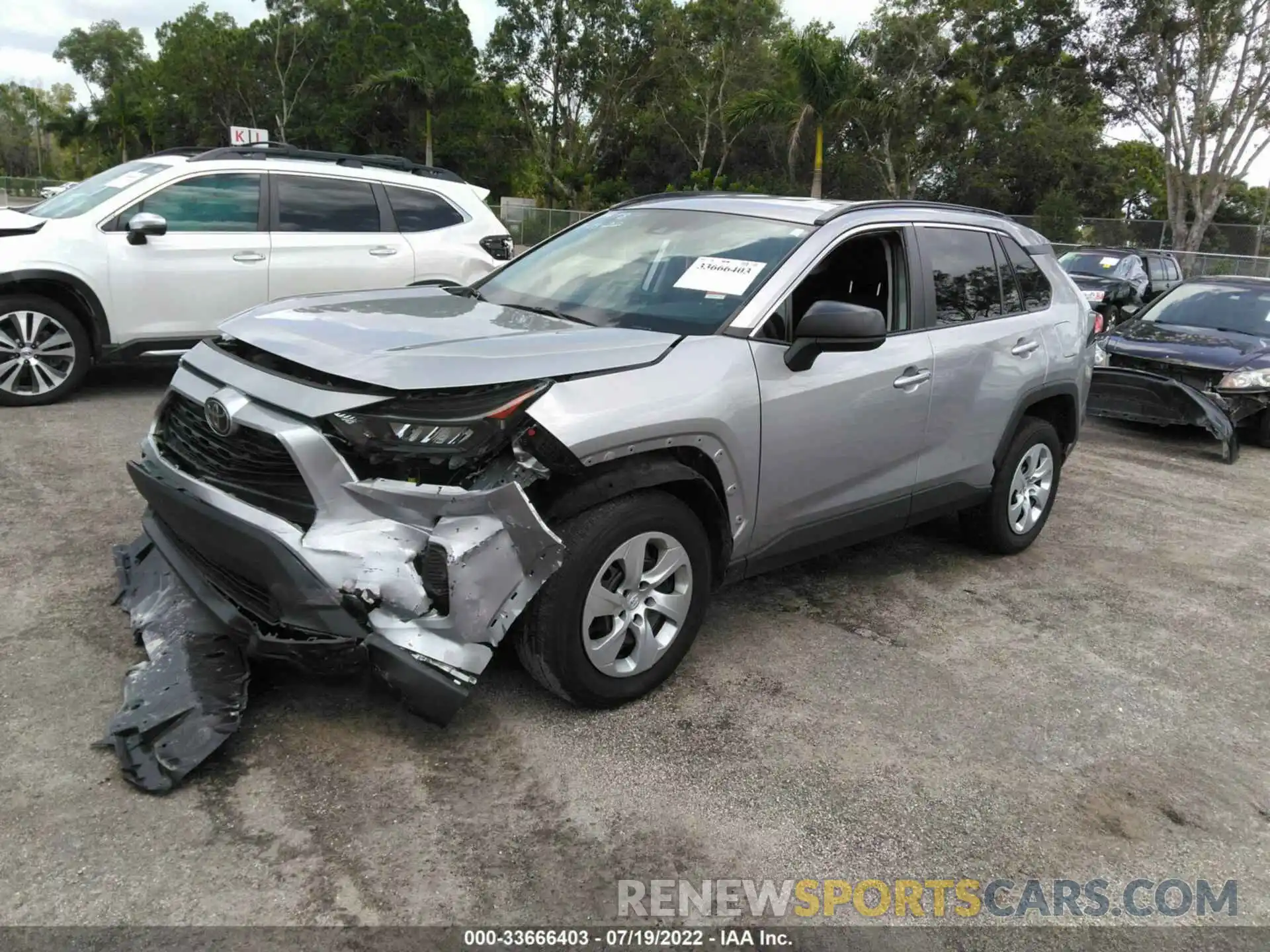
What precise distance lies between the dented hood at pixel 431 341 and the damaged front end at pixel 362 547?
0.07 meters

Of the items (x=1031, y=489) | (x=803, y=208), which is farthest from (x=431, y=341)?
(x=1031, y=489)

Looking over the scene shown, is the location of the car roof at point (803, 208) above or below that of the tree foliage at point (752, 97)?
below

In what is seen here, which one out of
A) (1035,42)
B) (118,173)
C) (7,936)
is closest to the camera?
(7,936)

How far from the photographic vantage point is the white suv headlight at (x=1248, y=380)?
28.0ft

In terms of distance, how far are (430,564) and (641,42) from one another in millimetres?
46710

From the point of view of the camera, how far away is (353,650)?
2.87 meters

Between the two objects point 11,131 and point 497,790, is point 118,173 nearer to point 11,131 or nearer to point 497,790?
point 497,790

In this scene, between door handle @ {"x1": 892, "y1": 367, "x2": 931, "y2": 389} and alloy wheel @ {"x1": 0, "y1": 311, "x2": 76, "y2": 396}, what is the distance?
585cm

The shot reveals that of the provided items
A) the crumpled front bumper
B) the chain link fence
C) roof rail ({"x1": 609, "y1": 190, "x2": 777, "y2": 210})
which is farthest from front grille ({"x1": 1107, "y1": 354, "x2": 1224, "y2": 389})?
the chain link fence

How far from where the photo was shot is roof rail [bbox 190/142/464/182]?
7504mm

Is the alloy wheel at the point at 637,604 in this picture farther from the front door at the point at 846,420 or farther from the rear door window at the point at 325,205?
the rear door window at the point at 325,205

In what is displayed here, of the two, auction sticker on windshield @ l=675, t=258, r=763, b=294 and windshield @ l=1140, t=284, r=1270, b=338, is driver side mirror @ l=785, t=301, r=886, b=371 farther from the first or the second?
windshield @ l=1140, t=284, r=1270, b=338

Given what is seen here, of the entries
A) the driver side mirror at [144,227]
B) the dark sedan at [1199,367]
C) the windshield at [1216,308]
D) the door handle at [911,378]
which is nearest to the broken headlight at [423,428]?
the door handle at [911,378]

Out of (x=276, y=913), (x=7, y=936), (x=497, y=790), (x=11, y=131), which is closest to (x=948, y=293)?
(x=497, y=790)
